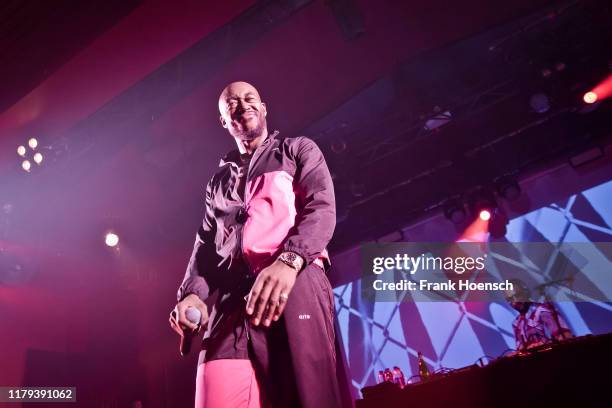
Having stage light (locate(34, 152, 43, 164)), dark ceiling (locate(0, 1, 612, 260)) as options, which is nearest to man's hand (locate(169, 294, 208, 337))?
dark ceiling (locate(0, 1, 612, 260))

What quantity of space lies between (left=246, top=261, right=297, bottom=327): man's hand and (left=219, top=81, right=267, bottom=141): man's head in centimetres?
101

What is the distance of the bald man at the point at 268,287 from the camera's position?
1435mm

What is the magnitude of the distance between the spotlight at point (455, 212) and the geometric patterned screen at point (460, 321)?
0.83 meters

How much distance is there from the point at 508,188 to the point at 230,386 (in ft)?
24.3

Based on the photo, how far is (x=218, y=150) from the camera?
6.52m

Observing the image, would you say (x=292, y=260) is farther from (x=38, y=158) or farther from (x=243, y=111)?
(x=38, y=158)

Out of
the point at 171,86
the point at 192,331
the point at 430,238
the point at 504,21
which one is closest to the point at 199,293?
the point at 192,331

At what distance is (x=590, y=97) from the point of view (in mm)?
6824

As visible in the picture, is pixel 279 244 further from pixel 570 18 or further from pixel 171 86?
pixel 570 18

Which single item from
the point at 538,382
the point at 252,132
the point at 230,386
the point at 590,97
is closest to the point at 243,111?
the point at 252,132

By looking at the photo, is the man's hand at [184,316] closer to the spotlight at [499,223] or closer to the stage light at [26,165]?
the stage light at [26,165]

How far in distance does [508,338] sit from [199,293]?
23.3 feet

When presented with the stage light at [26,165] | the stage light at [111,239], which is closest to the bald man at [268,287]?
the stage light at [26,165]

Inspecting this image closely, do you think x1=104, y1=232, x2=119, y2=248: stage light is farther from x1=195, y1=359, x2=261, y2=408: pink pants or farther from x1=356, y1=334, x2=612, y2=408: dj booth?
x1=195, y1=359, x2=261, y2=408: pink pants
